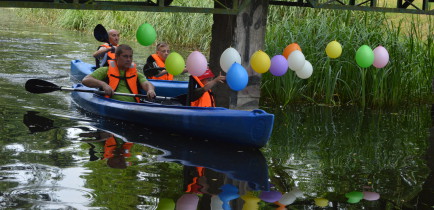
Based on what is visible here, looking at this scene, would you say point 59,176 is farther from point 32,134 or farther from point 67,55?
point 67,55

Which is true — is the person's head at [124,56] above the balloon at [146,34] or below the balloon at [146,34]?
below

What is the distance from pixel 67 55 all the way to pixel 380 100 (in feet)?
24.6

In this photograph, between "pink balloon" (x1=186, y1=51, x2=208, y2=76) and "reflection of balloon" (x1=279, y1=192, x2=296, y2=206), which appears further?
"pink balloon" (x1=186, y1=51, x2=208, y2=76)

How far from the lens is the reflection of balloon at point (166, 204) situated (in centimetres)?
542

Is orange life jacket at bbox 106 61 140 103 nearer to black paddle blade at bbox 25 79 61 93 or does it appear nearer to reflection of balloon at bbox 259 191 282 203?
black paddle blade at bbox 25 79 61 93

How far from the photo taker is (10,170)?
6.42 m

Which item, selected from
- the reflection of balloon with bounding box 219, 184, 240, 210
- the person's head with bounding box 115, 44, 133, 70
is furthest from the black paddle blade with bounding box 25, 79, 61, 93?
the reflection of balloon with bounding box 219, 184, 240, 210

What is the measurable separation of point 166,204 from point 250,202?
63 centimetres

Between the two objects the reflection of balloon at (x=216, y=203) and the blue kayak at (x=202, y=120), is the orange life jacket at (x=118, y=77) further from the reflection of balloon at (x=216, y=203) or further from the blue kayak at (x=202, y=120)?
the reflection of balloon at (x=216, y=203)

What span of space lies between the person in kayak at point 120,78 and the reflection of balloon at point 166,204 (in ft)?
10.9

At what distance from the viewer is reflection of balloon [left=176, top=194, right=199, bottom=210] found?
5.47 meters

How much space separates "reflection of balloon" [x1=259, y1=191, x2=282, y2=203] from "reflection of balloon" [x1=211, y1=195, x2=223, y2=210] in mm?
352

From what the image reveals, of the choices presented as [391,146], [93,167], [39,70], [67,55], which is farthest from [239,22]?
[67,55]

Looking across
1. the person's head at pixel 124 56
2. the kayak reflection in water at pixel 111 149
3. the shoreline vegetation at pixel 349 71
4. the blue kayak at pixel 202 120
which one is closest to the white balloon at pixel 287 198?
the kayak reflection in water at pixel 111 149
